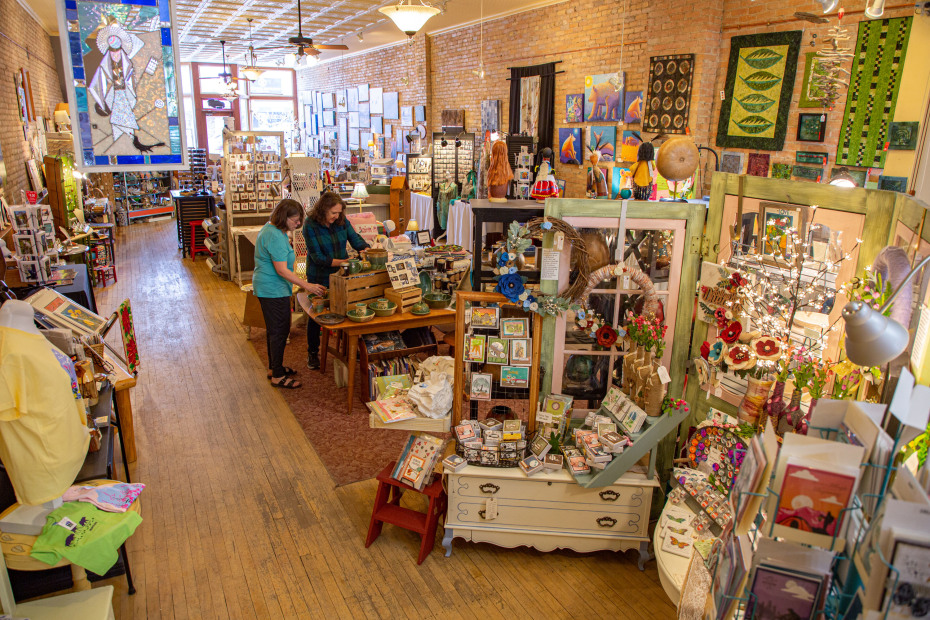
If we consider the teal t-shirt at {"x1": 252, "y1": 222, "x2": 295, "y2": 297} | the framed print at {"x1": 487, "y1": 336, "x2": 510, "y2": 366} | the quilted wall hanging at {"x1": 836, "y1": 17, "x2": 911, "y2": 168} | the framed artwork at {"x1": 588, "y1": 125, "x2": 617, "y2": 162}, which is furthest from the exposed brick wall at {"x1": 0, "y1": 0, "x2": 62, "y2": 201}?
the quilted wall hanging at {"x1": 836, "y1": 17, "x2": 911, "y2": 168}

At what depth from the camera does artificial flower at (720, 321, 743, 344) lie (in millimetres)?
2742

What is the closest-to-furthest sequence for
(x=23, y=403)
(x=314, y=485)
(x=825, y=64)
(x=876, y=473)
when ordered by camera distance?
(x=876, y=473) < (x=23, y=403) < (x=314, y=485) < (x=825, y=64)

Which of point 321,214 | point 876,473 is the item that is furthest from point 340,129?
point 876,473

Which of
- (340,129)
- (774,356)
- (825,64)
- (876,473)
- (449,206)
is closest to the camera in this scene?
(876,473)

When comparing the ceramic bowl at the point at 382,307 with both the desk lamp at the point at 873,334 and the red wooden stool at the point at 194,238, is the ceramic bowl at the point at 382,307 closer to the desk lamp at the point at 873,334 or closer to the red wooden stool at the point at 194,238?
the desk lamp at the point at 873,334

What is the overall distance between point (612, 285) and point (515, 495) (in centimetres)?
125

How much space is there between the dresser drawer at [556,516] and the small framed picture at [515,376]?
0.63 metres

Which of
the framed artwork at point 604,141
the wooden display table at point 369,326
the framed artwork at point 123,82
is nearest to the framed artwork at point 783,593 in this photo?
the framed artwork at point 123,82

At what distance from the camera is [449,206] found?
10.2 metres

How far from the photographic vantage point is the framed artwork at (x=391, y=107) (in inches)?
582

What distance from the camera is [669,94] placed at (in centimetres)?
740

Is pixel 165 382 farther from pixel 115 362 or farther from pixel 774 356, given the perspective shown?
pixel 774 356

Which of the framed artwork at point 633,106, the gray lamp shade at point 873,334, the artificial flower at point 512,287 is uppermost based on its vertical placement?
the framed artwork at point 633,106

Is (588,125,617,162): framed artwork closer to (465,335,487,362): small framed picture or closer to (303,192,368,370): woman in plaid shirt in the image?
(303,192,368,370): woman in plaid shirt
